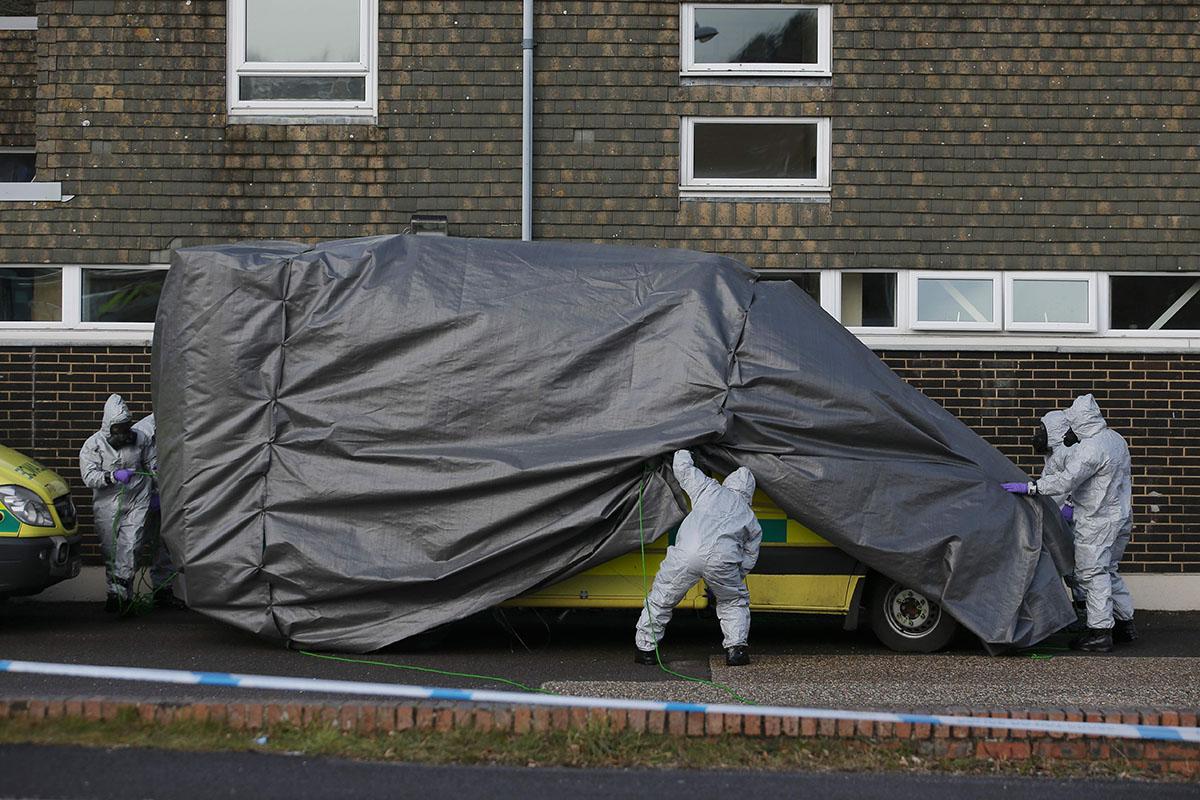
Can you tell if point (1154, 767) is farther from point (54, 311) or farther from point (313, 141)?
point (54, 311)

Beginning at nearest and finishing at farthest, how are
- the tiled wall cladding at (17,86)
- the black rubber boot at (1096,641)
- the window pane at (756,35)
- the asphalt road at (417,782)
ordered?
the asphalt road at (417,782) < the black rubber boot at (1096,641) < the window pane at (756,35) < the tiled wall cladding at (17,86)

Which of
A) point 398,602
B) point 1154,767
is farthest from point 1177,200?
point 398,602

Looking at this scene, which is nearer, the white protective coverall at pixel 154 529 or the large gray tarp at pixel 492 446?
the large gray tarp at pixel 492 446

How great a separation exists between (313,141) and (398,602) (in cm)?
469

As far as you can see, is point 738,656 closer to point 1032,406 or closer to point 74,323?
point 1032,406

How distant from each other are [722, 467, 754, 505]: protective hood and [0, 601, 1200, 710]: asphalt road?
3.36 ft

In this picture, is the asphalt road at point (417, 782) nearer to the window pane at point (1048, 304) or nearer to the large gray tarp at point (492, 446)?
the large gray tarp at point (492, 446)

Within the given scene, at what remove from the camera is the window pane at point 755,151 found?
1185 centimetres

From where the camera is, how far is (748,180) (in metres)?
11.8

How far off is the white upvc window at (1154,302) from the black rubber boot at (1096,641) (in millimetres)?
3371

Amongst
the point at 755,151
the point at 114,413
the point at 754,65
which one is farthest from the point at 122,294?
the point at 754,65

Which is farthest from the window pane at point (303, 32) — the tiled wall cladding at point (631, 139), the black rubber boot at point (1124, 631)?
the black rubber boot at point (1124, 631)

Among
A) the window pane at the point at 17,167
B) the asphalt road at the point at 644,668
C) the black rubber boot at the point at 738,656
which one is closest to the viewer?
the asphalt road at the point at 644,668

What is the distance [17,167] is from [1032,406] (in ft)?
33.0
